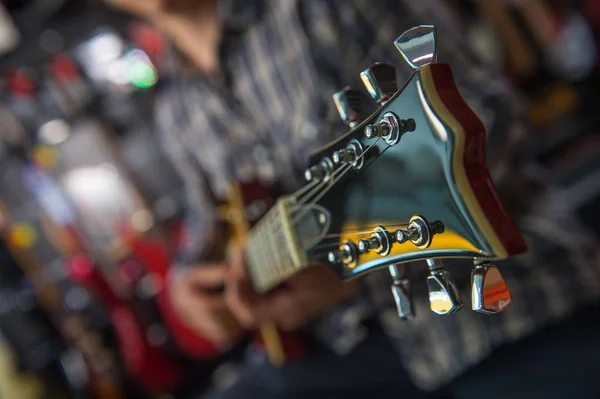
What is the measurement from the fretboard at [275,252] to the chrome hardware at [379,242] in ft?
0.38

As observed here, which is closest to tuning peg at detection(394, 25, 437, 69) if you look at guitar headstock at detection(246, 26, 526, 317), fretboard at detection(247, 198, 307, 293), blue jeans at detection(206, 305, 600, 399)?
guitar headstock at detection(246, 26, 526, 317)

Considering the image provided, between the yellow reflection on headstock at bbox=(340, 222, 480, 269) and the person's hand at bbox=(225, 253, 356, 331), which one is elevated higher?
the yellow reflection on headstock at bbox=(340, 222, 480, 269)

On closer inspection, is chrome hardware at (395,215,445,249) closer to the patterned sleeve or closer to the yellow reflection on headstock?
the yellow reflection on headstock

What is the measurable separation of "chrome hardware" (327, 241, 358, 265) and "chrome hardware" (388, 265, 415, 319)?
4cm

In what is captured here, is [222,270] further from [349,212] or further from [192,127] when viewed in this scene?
[349,212]

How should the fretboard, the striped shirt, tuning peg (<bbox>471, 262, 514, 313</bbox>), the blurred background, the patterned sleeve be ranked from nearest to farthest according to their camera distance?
tuning peg (<bbox>471, 262, 514, 313</bbox>) → the fretboard → the striped shirt → the patterned sleeve → the blurred background

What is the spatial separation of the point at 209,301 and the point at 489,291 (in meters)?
0.75

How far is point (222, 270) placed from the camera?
2.97ft

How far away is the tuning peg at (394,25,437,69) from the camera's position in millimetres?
254

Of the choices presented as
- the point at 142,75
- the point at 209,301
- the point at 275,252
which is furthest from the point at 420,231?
the point at 142,75

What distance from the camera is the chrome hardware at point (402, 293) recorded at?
320mm

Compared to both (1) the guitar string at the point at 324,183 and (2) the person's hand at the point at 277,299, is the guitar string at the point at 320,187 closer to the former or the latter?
(1) the guitar string at the point at 324,183

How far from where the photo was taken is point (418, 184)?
0.30 meters

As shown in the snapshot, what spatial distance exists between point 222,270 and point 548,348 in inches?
21.7
